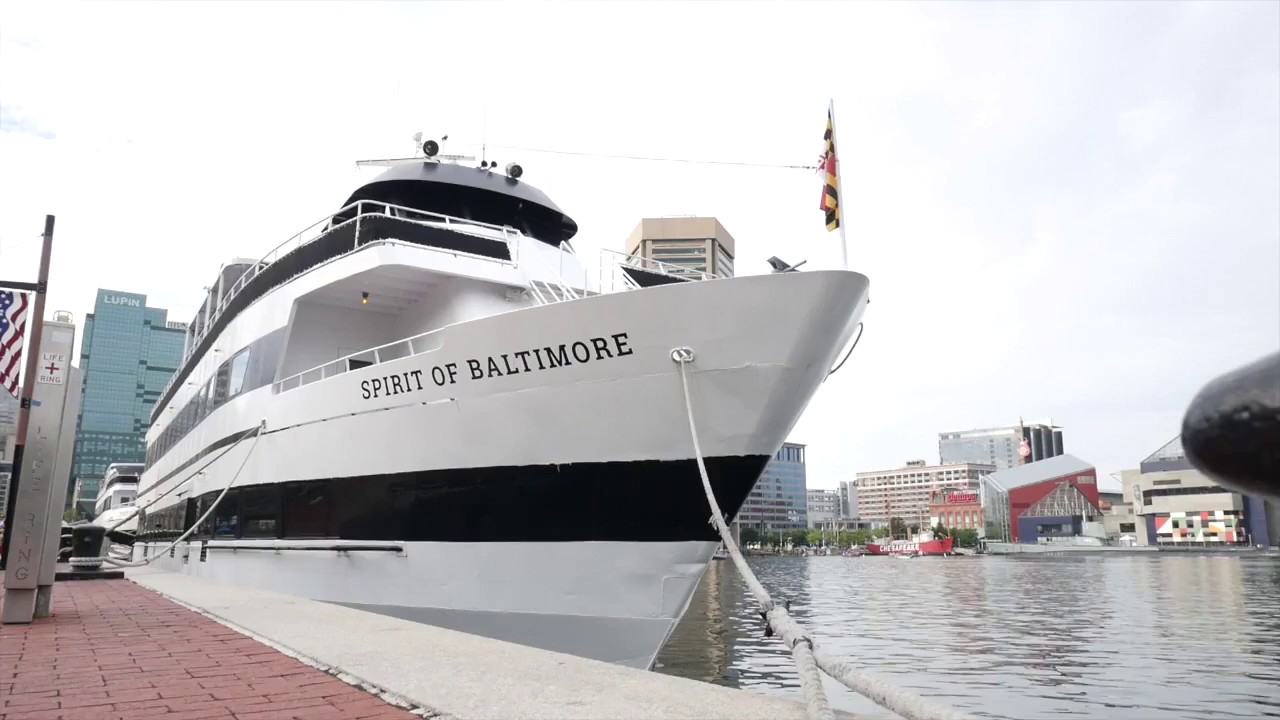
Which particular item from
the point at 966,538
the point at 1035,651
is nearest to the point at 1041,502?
the point at 966,538

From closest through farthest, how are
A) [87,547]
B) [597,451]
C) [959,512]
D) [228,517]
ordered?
[597,451] < [228,517] < [87,547] < [959,512]

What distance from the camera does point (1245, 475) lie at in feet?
2.82

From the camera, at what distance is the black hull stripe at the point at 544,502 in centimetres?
857

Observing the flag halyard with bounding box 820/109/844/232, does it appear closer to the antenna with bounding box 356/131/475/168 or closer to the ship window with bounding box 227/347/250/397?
the antenna with bounding box 356/131/475/168

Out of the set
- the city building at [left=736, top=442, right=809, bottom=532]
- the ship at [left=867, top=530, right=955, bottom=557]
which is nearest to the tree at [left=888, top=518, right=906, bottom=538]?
the city building at [left=736, top=442, right=809, bottom=532]

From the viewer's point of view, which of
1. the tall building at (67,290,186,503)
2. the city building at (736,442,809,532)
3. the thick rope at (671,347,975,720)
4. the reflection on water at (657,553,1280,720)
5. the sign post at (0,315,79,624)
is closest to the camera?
the thick rope at (671,347,975,720)

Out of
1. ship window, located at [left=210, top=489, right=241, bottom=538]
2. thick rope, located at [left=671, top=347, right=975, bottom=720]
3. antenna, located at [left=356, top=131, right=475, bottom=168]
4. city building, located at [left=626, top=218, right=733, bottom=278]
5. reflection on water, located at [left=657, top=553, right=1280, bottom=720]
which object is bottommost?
reflection on water, located at [left=657, top=553, right=1280, bottom=720]

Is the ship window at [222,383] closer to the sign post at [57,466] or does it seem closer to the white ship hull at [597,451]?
the sign post at [57,466]

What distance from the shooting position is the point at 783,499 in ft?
563

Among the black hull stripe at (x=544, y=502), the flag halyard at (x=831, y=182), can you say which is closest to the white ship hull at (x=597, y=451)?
the black hull stripe at (x=544, y=502)

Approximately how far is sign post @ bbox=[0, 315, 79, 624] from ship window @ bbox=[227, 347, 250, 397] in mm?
5520

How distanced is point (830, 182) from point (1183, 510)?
129 metres

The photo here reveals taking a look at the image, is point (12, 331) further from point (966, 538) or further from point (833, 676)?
point (966, 538)

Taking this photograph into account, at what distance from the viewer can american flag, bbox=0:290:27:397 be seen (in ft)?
29.9
